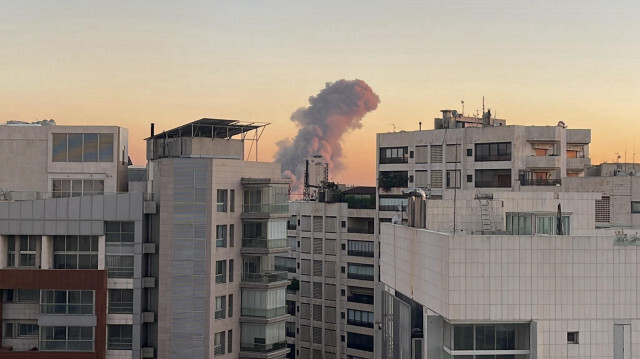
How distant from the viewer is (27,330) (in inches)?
2830

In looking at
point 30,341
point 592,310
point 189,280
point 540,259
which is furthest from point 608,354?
point 30,341

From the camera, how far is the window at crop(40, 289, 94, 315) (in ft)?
232

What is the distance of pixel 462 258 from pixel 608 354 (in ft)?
29.0

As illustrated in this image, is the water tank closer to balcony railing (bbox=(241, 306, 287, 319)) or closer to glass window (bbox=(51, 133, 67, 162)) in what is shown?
balcony railing (bbox=(241, 306, 287, 319))

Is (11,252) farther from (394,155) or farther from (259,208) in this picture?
(394,155)

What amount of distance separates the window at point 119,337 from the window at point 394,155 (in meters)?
47.5

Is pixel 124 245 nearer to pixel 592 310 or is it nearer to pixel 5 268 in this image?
pixel 5 268

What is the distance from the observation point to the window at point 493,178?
10000 cm

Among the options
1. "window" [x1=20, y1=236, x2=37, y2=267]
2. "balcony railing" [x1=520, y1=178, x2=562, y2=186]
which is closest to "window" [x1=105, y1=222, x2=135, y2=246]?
"window" [x1=20, y1=236, x2=37, y2=267]

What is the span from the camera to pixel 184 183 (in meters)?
72.6

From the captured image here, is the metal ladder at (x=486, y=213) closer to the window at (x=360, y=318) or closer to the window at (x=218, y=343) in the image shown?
the window at (x=218, y=343)

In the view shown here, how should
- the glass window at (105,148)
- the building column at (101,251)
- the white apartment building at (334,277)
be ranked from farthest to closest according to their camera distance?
the white apartment building at (334,277)
the glass window at (105,148)
the building column at (101,251)

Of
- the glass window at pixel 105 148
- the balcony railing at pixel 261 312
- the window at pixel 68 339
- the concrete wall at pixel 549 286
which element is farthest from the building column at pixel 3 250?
the concrete wall at pixel 549 286

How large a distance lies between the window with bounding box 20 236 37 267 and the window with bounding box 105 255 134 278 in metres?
6.09
